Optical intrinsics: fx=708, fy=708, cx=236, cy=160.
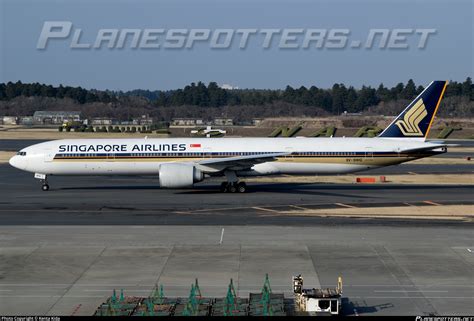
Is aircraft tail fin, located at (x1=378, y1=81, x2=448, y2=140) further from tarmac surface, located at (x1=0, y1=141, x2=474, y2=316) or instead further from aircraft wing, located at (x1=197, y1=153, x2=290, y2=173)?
aircraft wing, located at (x1=197, y1=153, x2=290, y2=173)

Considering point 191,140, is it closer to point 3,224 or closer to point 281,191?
point 281,191

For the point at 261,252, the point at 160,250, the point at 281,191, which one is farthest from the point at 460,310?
the point at 281,191

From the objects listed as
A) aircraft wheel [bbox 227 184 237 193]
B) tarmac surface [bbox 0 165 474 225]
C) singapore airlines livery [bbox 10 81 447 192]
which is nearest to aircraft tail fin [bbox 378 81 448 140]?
singapore airlines livery [bbox 10 81 447 192]

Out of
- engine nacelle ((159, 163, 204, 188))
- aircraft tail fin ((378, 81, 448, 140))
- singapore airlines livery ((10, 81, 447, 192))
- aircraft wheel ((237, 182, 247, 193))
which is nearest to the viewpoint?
engine nacelle ((159, 163, 204, 188))

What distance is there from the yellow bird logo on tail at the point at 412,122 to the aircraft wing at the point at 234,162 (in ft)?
32.2

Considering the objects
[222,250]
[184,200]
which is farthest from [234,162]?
[222,250]

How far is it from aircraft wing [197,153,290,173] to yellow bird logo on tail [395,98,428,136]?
32.2 feet

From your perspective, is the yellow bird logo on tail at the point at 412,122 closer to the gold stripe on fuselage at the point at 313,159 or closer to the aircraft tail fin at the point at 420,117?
the aircraft tail fin at the point at 420,117

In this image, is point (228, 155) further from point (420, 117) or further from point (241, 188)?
point (420, 117)

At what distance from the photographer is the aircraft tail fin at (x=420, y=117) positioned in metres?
51.9

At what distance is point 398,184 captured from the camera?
5512 cm

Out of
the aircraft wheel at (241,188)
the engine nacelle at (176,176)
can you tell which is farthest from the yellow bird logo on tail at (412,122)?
the engine nacelle at (176,176)

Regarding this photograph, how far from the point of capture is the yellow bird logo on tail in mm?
51875

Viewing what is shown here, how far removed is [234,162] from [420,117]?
47.7 feet
